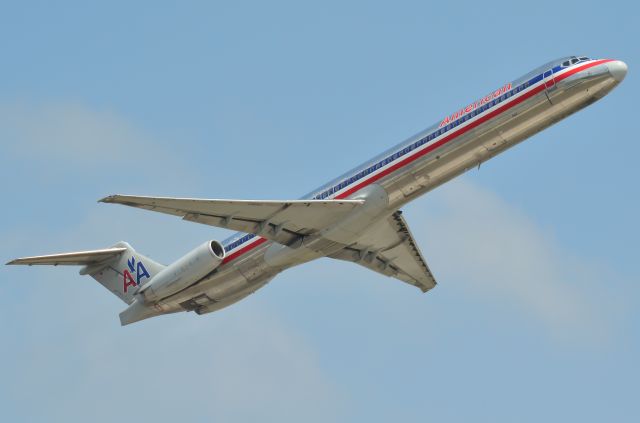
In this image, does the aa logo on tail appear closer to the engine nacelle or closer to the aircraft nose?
the engine nacelle

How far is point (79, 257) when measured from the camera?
39.6 metres

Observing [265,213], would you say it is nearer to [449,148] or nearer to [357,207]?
[357,207]

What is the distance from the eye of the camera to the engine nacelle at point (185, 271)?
35.5m

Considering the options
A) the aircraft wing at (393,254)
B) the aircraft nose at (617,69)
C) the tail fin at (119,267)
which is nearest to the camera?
the aircraft nose at (617,69)

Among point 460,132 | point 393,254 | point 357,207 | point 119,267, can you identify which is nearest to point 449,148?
point 460,132

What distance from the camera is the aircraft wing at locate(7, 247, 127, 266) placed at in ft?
121

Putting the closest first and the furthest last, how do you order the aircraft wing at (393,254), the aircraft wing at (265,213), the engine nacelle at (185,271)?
the aircraft wing at (265,213) → the engine nacelle at (185,271) → the aircraft wing at (393,254)

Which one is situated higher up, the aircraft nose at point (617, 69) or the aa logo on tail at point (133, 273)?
the aa logo on tail at point (133, 273)

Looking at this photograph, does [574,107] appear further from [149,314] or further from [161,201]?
[149,314]

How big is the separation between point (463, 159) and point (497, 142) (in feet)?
3.64

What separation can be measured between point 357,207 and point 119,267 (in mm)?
11361

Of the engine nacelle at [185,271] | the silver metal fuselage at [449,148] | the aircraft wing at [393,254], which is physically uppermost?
the engine nacelle at [185,271]

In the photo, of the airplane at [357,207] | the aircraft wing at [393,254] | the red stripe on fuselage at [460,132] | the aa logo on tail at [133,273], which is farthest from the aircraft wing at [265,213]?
the aa logo on tail at [133,273]

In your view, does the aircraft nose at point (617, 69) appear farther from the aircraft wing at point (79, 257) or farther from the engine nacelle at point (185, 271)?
the aircraft wing at point (79, 257)
